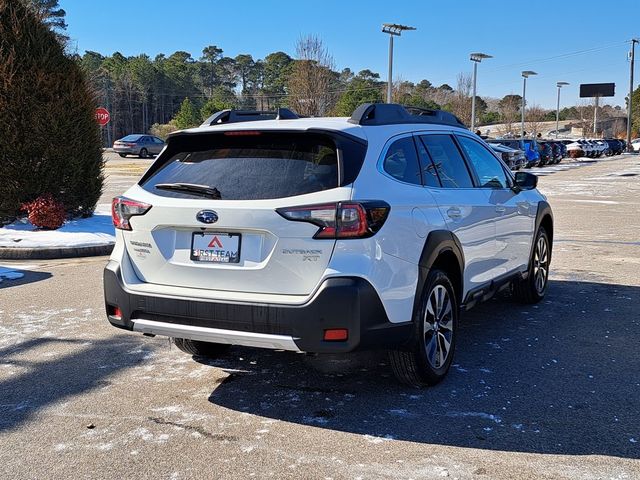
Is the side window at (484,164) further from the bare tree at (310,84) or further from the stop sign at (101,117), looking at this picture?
the bare tree at (310,84)

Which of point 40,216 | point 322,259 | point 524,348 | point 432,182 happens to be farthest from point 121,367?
point 40,216

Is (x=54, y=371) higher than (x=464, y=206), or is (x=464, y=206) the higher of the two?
(x=464, y=206)

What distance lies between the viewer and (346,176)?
3.83 m

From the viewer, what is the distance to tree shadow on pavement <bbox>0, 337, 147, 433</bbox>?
421 cm

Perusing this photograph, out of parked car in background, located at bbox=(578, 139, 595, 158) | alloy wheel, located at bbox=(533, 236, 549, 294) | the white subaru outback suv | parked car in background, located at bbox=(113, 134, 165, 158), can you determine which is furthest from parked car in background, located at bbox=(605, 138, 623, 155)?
the white subaru outback suv

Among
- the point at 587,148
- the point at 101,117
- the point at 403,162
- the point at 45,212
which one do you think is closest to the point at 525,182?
the point at 403,162

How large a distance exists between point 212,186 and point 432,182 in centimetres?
155

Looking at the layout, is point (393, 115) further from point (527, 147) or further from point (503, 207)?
point (527, 147)

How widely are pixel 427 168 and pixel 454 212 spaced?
0.37 metres

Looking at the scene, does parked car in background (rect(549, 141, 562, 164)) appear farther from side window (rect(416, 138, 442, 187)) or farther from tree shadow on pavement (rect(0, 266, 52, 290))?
side window (rect(416, 138, 442, 187))

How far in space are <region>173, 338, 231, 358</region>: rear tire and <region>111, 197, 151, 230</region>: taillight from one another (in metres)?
1.14

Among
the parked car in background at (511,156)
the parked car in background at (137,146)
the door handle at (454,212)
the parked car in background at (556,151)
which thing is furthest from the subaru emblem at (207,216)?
the parked car in background at (556,151)

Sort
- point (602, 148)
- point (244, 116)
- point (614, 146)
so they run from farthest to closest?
point (614, 146) → point (602, 148) → point (244, 116)

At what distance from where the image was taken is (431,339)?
4.48 metres
